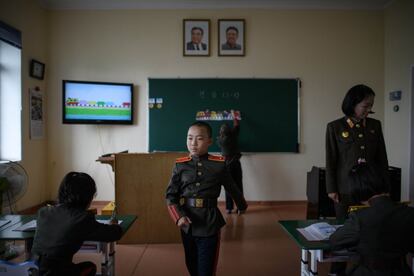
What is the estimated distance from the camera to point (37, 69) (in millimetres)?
4945

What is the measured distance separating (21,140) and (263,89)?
12.5ft

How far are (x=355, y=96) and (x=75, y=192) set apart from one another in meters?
1.87

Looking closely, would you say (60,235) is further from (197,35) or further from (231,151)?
(197,35)

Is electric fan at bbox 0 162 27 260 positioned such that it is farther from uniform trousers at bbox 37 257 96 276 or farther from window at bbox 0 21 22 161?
window at bbox 0 21 22 161

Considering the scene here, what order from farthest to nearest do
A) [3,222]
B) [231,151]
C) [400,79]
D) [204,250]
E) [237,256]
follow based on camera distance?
[400,79] → [231,151] → [237,256] → [3,222] → [204,250]

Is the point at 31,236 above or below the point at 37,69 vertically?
below

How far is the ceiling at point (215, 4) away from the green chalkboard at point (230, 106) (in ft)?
3.98

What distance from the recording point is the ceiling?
5074 mm

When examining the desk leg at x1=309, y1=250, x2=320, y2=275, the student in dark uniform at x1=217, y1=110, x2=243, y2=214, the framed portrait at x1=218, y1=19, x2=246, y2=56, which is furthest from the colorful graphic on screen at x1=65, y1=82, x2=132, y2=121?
the desk leg at x1=309, y1=250, x2=320, y2=275

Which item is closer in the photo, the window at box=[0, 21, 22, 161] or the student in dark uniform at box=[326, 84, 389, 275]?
the student in dark uniform at box=[326, 84, 389, 275]

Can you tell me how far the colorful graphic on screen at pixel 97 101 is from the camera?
496 cm

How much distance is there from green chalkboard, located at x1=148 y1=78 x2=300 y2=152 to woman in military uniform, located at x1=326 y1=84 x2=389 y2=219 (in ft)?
9.62

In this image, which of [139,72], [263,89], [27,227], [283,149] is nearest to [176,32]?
[139,72]

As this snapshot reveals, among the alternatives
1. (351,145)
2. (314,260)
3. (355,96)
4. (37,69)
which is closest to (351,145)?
(351,145)
